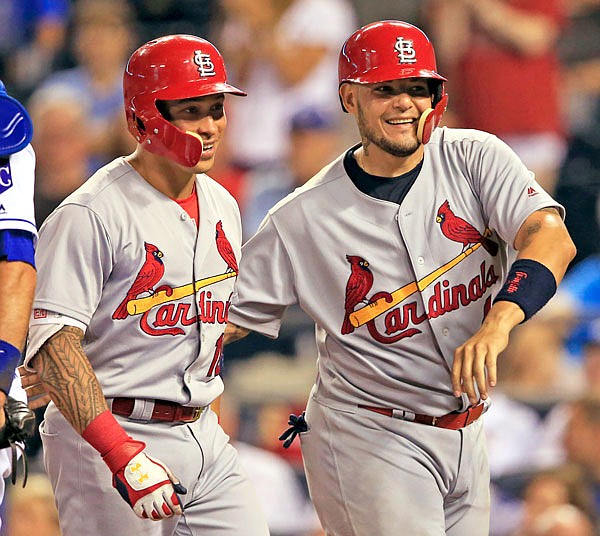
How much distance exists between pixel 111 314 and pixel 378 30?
1.10 metres

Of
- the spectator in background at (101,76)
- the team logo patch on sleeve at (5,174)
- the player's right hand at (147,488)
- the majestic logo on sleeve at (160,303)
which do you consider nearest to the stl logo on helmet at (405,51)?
the majestic logo on sleeve at (160,303)

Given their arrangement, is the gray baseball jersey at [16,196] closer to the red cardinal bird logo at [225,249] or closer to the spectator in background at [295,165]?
the red cardinal bird logo at [225,249]

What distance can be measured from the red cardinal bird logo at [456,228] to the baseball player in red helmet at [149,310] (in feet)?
2.02

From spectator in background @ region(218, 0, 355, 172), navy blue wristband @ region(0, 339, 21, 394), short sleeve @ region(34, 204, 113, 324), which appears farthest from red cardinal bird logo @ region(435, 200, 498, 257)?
spectator in background @ region(218, 0, 355, 172)

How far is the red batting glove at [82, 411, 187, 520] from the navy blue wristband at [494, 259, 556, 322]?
92 cm

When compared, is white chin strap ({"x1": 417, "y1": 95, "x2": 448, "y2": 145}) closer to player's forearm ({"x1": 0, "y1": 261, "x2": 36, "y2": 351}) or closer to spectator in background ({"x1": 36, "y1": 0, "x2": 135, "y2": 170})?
player's forearm ({"x1": 0, "y1": 261, "x2": 36, "y2": 351})

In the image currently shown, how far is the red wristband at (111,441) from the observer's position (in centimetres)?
272

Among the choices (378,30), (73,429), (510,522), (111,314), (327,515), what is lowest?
(510,522)

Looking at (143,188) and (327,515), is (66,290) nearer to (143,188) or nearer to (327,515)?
(143,188)

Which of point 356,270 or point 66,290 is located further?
point 356,270

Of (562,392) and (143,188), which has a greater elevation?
(143,188)

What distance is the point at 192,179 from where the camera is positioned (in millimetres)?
3242

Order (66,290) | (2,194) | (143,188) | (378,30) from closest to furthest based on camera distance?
(2,194), (66,290), (143,188), (378,30)

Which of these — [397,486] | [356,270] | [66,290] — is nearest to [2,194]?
[66,290]
